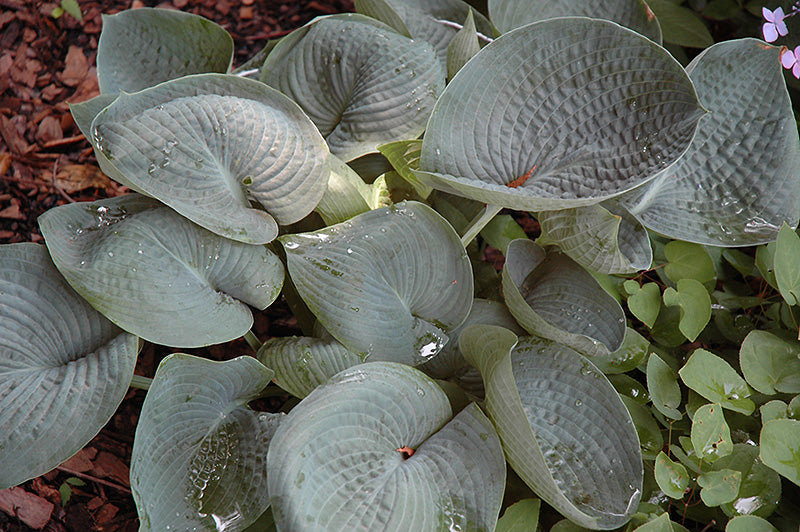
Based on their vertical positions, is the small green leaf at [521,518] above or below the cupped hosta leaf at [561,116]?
below

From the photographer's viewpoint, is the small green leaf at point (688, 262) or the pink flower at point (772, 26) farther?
the small green leaf at point (688, 262)

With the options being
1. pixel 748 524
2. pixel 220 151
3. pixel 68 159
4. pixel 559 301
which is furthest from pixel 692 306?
pixel 68 159

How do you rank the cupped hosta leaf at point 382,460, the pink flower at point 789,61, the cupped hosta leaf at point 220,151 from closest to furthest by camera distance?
the cupped hosta leaf at point 382,460, the cupped hosta leaf at point 220,151, the pink flower at point 789,61

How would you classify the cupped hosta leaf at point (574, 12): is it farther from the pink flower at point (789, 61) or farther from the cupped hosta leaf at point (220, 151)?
the cupped hosta leaf at point (220, 151)

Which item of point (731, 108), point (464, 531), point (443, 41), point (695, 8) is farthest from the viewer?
point (695, 8)

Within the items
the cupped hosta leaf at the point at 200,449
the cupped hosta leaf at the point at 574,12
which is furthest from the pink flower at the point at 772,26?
the cupped hosta leaf at the point at 200,449

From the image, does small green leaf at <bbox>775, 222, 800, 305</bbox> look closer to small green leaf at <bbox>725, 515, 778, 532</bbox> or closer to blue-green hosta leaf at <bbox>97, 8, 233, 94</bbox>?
small green leaf at <bbox>725, 515, 778, 532</bbox>

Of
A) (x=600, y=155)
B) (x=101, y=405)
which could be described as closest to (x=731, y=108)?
(x=600, y=155)

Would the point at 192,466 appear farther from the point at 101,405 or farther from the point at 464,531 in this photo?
the point at 464,531
